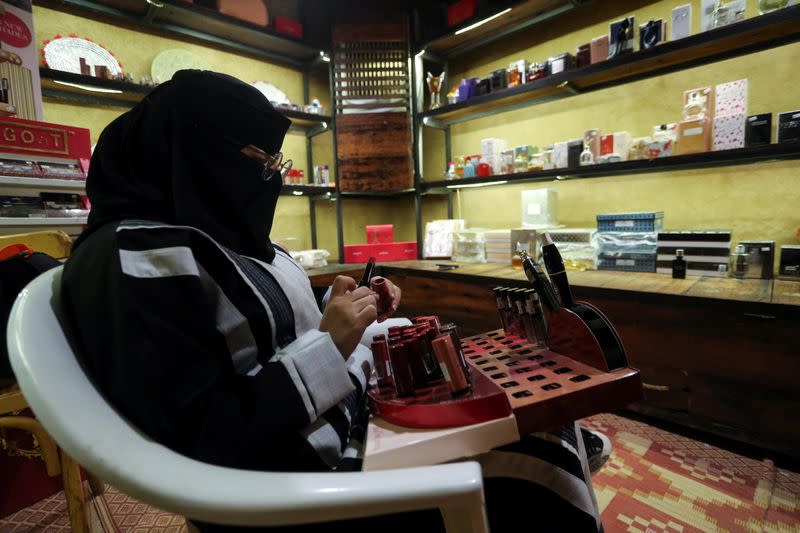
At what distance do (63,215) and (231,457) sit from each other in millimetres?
1857

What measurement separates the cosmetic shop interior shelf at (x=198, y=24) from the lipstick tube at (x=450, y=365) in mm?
2900

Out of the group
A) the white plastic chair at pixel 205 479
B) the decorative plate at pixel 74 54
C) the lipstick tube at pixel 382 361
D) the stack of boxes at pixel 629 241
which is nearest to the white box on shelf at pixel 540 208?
the stack of boxes at pixel 629 241

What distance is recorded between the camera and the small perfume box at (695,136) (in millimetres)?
1843

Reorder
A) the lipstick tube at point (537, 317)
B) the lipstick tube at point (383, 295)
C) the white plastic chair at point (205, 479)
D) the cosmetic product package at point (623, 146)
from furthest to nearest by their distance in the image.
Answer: the cosmetic product package at point (623, 146) → the lipstick tube at point (383, 295) → the lipstick tube at point (537, 317) → the white plastic chair at point (205, 479)

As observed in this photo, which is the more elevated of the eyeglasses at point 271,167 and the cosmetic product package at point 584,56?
the cosmetic product package at point 584,56

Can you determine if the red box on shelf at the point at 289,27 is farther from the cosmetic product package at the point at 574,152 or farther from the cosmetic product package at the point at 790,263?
the cosmetic product package at the point at 790,263

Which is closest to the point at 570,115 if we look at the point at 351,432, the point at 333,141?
the point at 333,141

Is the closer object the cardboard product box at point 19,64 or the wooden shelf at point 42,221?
the wooden shelf at point 42,221

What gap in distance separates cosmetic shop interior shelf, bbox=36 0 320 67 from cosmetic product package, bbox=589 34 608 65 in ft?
6.79

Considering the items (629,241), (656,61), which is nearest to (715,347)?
(629,241)

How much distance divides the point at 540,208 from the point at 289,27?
7.65ft

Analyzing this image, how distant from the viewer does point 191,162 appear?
80 cm

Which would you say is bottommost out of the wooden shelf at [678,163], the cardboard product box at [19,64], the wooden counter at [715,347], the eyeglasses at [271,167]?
the wooden counter at [715,347]

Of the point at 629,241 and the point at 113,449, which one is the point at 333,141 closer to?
the point at 629,241
